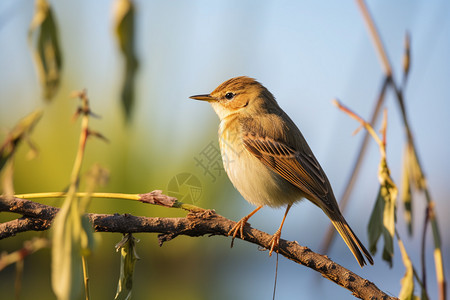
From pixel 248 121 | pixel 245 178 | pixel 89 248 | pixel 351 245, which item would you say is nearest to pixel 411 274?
pixel 351 245

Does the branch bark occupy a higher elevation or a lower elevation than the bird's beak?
lower

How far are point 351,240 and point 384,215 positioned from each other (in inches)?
33.0

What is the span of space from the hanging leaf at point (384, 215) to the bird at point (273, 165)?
0.81 meters

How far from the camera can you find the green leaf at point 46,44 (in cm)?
115

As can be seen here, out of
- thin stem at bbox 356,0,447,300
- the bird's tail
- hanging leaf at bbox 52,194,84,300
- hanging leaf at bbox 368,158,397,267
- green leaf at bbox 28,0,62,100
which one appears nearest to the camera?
hanging leaf at bbox 52,194,84,300

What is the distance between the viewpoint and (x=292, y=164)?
3088 millimetres

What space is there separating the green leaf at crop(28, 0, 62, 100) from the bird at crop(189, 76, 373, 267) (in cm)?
177

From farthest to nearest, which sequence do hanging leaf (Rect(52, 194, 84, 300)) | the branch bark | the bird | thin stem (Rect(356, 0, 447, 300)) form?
the bird
the branch bark
thin stem (Rect(356, 0, 447, 300))
hanging leaf (Rect(52, 194, 84, 300))

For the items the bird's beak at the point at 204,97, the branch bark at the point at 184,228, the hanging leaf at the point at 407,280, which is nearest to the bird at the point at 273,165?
the bird's beak at the point at 204,97

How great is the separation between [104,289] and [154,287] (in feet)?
2.37

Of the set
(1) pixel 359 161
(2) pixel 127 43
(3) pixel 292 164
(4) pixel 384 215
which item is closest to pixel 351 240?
(3) pixel 292 164

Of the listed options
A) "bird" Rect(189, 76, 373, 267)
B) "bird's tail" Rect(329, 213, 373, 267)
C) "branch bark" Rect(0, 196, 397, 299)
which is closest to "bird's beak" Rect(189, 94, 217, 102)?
"bird" Rect(189, 76, 373, 267)

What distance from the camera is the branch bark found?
1632 mm

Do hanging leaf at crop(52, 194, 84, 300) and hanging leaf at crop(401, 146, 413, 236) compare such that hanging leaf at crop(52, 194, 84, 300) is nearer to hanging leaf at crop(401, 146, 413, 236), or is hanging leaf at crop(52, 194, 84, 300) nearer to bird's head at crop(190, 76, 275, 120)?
hanging leaf at crop(401, 146, 413, 236)
